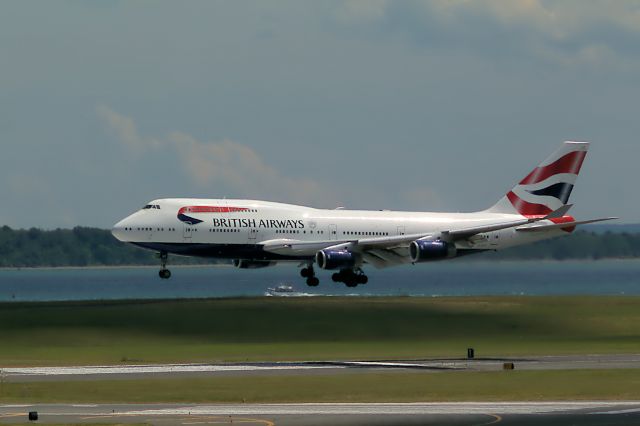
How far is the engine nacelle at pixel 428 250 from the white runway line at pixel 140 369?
2332 centimetres

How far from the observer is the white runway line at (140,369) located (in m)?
65.4

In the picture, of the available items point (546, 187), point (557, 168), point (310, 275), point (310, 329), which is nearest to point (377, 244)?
point (310, 275)

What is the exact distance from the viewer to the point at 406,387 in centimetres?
5747

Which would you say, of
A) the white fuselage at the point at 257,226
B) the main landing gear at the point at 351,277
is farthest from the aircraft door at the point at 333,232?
the main landing gear at the point at 351,277

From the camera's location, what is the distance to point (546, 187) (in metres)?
103

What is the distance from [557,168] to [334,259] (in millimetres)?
21731

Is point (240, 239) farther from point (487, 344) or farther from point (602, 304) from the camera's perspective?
point (602, 304)

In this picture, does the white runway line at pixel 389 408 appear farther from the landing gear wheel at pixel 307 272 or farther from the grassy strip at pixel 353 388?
the landing gear wheel at pixel 307 272

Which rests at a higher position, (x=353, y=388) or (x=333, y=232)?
(x=333, y=232)

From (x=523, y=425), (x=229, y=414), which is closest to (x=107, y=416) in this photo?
(x=229, y=414)

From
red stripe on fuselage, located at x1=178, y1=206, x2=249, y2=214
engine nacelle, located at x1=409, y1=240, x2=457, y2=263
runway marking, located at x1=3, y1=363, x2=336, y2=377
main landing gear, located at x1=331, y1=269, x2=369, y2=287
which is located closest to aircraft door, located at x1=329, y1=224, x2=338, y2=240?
main landing gear, located at x1=331, y1=269, x2=369, y2=287

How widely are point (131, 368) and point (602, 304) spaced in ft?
166

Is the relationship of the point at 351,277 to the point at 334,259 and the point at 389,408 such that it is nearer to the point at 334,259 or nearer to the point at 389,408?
the point at 334,259

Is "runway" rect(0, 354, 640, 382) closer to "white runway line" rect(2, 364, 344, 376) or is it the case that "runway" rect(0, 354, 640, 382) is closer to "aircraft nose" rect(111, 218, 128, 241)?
"white runway line" rect(2, 364, 344, 376)
